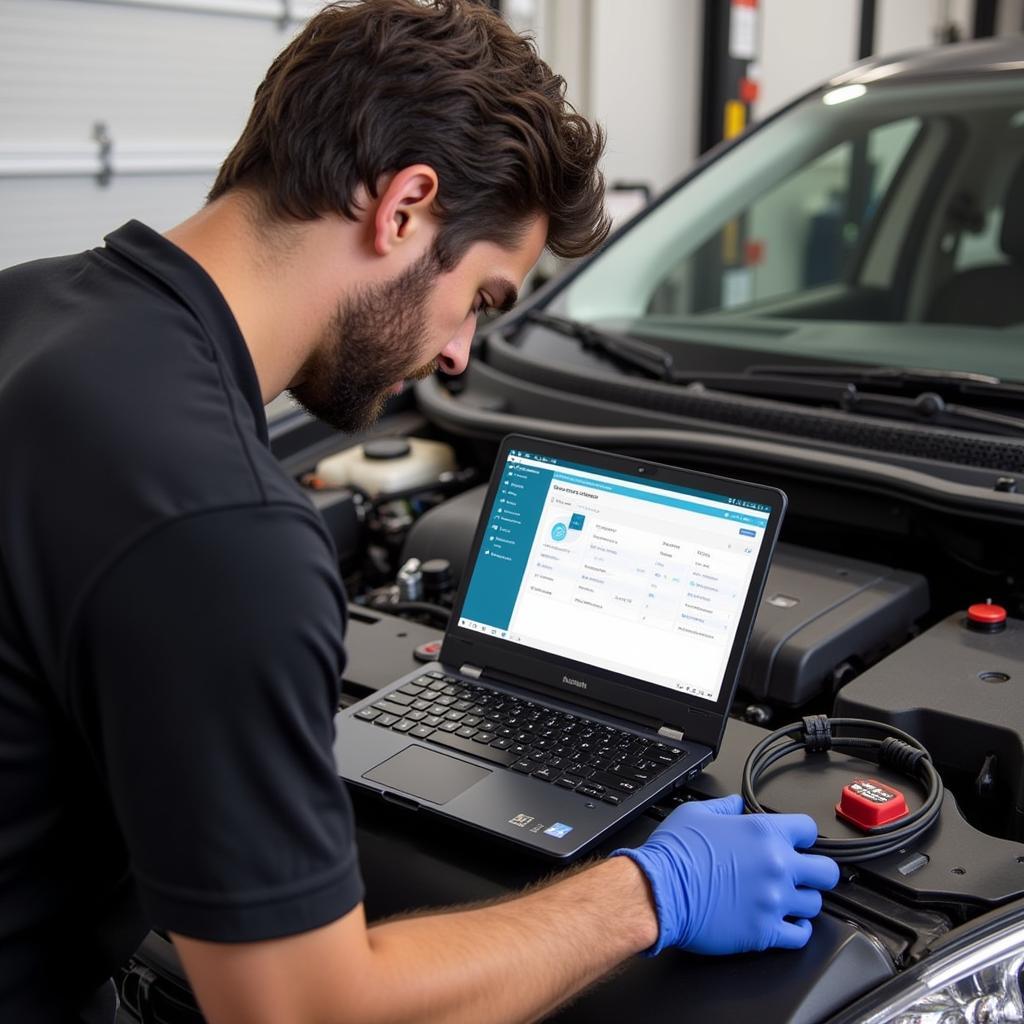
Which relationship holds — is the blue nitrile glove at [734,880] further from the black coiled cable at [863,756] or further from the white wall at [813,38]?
the white wall at [813,38]

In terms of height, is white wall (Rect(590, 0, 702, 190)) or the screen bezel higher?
white wall (Rect(590, 0, 702, 190))

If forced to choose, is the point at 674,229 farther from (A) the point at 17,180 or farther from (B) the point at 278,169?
(A) the point at 17,180

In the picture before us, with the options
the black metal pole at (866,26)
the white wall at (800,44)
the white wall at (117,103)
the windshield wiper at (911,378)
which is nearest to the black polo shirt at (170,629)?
the windshield wiper at (911,378)

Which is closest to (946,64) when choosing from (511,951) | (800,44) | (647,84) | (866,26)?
(511,951)

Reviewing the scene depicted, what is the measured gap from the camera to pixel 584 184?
115 cm

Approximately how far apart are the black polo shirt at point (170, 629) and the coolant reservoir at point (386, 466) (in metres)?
0.96

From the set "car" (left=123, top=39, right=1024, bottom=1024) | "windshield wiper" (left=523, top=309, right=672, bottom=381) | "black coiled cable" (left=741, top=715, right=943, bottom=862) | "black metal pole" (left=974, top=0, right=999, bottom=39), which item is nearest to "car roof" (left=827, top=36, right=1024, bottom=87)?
"car" (left=123, top=39, right=1024, bottom=1024)

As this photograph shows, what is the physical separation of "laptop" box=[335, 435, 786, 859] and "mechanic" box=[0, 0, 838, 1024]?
11 centimetres

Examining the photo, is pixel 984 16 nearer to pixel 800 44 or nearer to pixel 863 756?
pixel 800 44

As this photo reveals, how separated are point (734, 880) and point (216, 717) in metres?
0.45

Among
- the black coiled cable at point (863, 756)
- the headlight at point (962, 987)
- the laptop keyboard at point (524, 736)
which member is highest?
the black coiled cable at point (863, 756)

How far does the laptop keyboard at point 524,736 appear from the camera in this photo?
116 centimetres

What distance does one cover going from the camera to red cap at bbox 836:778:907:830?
1.05 m

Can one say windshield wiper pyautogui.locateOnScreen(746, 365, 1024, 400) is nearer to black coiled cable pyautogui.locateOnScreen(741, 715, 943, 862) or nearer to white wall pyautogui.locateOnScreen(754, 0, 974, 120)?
black coiled cable pyautogui.locateOnScreen(741, 715, 943, 862)
